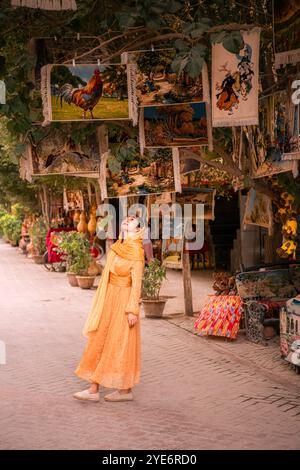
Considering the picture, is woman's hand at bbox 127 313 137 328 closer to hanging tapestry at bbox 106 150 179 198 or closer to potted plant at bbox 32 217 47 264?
hanging tapestry at bbox 106 150 179 198

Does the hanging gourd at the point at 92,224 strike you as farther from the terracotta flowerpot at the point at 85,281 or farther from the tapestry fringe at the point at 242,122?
the tapestry fringe at the point at 242,122

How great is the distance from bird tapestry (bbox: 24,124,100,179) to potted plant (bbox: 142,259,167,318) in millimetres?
2366

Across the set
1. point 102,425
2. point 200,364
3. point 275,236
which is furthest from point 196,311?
point 102,425

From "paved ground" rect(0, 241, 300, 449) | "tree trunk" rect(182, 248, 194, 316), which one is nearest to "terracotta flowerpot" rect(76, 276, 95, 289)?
"tree trunk" rect(182, 248, 194, 316)

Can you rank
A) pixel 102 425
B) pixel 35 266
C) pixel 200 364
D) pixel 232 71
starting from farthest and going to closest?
1. pixel 35 266
2. pixel 200 364
3. pixel 232 71
4. pixel 102 425

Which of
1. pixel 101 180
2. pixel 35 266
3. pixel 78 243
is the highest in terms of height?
pixel 101 180

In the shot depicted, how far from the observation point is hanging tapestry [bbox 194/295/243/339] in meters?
10.5

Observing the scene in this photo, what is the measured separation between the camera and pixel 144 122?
981 cm

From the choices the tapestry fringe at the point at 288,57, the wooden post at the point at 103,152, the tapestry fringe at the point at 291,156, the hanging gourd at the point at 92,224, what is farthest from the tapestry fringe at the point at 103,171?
the hanging gourd at the point at 92,224

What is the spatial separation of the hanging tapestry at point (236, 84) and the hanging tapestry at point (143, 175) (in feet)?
7.87

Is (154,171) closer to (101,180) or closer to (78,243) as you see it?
(101,180)

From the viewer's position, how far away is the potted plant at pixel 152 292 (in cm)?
1322

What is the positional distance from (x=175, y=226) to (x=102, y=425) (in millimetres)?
11984

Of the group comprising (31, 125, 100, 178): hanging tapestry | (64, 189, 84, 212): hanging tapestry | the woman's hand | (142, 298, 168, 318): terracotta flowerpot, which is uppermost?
(31, 125, 100, 178): hanging tapestry
